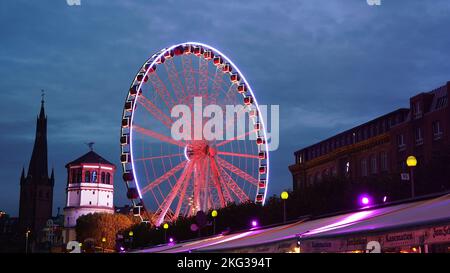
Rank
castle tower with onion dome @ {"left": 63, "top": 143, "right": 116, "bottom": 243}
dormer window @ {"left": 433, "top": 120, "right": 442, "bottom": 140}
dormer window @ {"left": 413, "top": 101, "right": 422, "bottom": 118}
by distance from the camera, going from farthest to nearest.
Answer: castle tower with onion dome @ {"left": 63, "top": 143, "right": 116, "bottom": 243}, dormer window @ {"left": 413, "top": 101, "right": 422, "bottom": 118}, dormer window @ {"left": 433, "top": 120, "right": 442, "bottom": 140}

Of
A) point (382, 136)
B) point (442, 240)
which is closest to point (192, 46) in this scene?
point (382, 136)

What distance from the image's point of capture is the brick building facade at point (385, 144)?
72.0 metres

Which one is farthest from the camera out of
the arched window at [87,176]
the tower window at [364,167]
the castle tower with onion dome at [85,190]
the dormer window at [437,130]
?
the arched window at [87,176]

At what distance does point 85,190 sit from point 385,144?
12081 centimetres

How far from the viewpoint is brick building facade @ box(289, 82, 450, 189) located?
72.0 meters

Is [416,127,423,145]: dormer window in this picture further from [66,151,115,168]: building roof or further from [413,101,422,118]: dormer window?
[66,151,115,168]: building roof

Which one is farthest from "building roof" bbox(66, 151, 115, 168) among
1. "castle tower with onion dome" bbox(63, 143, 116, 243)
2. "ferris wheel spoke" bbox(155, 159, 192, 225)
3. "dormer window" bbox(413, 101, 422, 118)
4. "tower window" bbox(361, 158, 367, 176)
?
"ferris wheel spoke" bbox(155, 159, 192, 225)

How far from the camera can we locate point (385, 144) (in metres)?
86.6

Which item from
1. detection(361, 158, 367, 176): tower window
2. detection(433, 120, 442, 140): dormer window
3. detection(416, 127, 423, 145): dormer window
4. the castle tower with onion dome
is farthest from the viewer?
the castle tower with onion dome

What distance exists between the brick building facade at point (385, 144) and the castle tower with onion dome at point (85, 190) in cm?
8617

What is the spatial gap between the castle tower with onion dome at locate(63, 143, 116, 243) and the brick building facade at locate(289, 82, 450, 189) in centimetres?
8617

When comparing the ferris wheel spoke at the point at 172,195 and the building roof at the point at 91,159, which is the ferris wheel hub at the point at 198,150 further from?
the building roof at the point at 91,159

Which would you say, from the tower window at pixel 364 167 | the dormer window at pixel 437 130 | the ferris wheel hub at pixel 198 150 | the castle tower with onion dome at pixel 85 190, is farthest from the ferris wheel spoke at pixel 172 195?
the castle tower with onion dome at pixel 85 190
